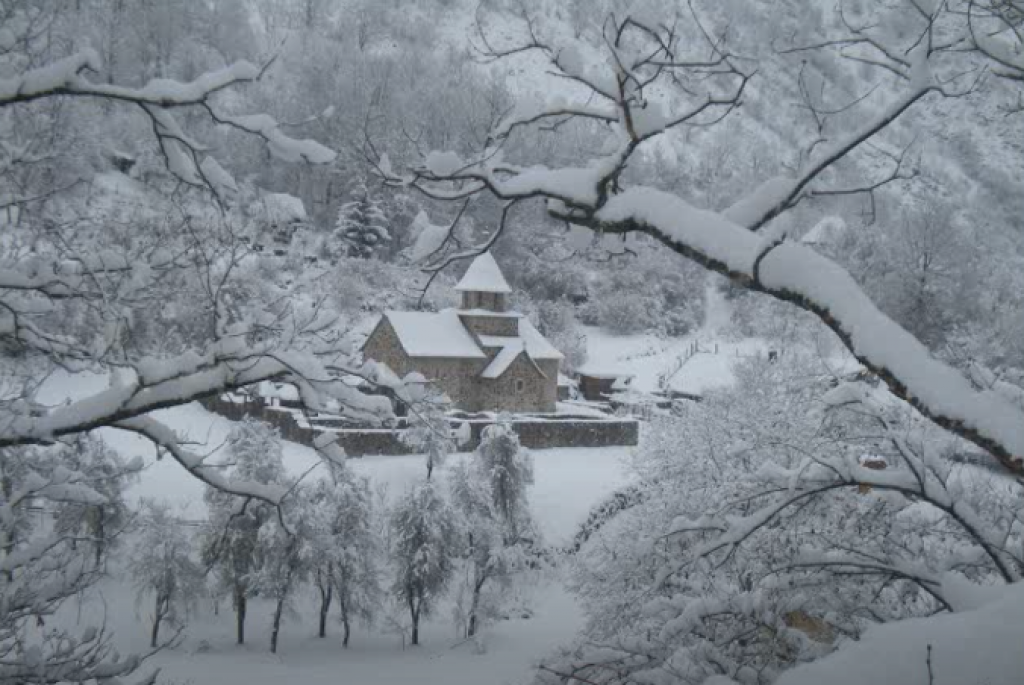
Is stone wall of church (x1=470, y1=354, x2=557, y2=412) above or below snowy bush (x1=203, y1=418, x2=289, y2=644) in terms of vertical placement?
above

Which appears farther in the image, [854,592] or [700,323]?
[700,323]

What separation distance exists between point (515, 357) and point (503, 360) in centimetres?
52

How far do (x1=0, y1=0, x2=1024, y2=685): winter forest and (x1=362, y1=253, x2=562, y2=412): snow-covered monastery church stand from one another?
17cm

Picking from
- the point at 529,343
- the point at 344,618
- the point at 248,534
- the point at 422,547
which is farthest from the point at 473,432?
the point at 248,534

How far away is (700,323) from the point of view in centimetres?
4584

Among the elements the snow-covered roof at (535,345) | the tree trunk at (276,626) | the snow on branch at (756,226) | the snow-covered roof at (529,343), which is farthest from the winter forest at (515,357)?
the snow-covered roof at (529,343)

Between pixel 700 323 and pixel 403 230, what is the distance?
63.0 ft

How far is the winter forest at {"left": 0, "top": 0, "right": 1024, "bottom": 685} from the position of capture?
10.1 ft

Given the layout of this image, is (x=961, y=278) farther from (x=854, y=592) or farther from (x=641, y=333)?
(x=854, y=592)

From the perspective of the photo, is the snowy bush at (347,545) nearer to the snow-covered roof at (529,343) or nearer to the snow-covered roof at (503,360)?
the snow-covered roof at (503,360)

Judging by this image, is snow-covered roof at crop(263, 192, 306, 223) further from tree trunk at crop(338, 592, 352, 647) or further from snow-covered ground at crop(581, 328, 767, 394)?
snow-covered ground at crop(581, 328, 767, 394)

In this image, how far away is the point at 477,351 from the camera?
1148 inches

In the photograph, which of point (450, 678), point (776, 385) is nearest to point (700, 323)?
point (776, 385)

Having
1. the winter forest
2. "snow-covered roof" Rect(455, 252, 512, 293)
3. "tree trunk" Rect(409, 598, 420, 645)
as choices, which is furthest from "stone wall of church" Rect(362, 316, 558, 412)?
"tree trunk" Rect(409, 598, 420, 645)
